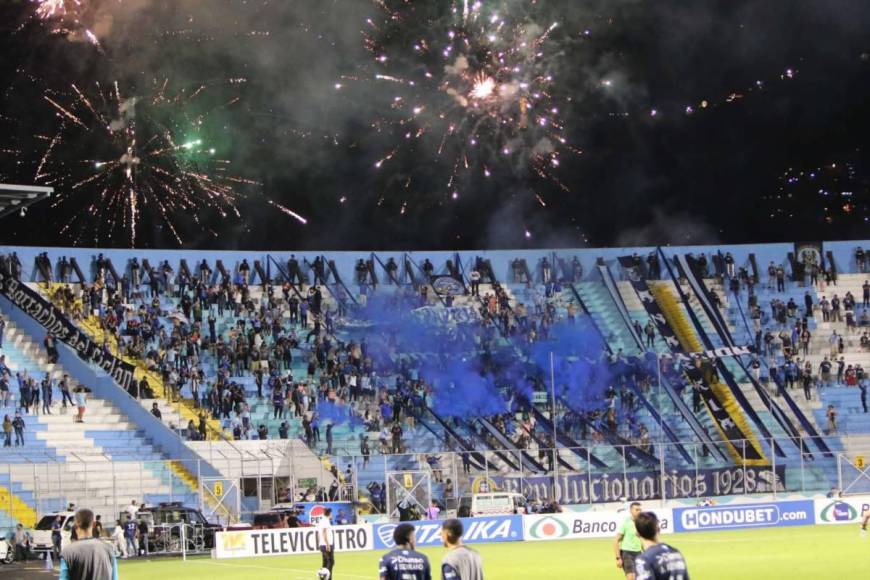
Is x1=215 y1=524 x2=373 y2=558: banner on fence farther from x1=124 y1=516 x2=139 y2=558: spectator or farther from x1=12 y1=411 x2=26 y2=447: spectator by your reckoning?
x1=12 y1=411 x2=26 y2=447: spectator

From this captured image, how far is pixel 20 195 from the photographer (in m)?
22.8

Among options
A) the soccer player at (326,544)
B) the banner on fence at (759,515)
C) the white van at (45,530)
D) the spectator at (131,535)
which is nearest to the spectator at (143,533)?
the spectator at (131,535)

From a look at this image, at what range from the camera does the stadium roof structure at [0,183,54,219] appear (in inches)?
873

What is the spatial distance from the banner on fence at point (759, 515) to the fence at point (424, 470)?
15.9 ft

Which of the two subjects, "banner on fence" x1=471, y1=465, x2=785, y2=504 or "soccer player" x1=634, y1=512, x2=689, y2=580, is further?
"banner on fence" x1=471, y1=465, x2=785, y2=504

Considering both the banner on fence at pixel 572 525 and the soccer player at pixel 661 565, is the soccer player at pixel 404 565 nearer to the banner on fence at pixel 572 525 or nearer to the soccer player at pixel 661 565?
the soccer player at pixel 661 565

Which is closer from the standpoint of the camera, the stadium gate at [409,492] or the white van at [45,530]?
the white van at [45,530]

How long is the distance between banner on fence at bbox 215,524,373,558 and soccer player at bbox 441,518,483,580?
25074 mm

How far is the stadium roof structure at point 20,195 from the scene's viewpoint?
22175mm

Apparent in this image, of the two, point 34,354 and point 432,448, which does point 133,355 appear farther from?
point 432,448

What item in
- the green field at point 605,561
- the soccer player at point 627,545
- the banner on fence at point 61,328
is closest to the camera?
the soccer player at point 627,545

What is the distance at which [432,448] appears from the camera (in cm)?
5353

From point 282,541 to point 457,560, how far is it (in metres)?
25.6

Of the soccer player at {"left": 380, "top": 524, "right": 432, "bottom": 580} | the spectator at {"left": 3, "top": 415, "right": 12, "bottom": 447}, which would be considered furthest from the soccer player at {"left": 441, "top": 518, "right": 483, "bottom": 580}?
the spectator at {"left": 3, "top": 415, "right": 12, "bottom": 447}
